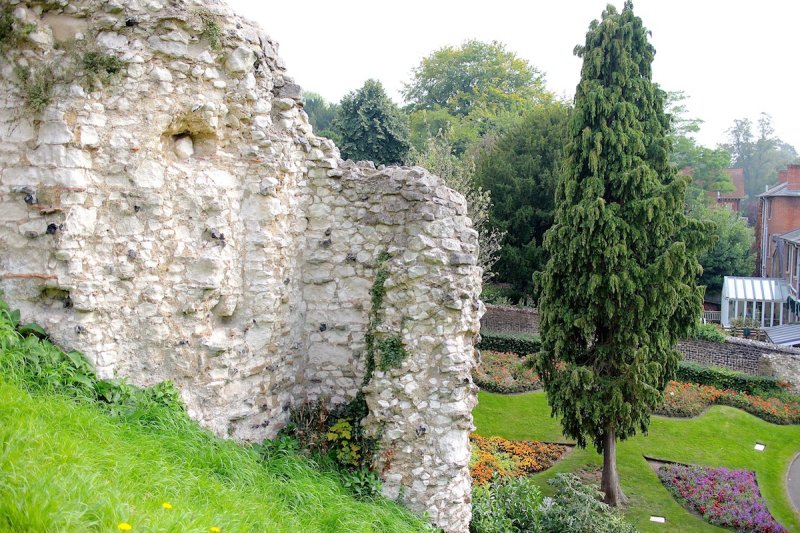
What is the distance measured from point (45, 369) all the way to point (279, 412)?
2728mm

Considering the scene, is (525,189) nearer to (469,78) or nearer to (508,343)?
(508,343)

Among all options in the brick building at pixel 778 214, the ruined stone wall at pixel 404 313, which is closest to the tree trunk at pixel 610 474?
the ruined stone wall at pixel 404 313

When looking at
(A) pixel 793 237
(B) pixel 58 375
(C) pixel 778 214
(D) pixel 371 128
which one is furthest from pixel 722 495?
(C) pixel 778 214

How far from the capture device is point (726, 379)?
20703mm

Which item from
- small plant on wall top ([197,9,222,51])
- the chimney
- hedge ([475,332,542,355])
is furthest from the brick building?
small plant on wall top ([197,9,222,51])

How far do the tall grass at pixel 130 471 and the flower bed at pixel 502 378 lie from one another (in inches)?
530

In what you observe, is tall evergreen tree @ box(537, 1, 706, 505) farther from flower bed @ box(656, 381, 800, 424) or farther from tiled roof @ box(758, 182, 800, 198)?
tiled roof @ box(758, 182, 800, 198)

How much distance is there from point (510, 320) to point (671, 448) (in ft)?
30.7

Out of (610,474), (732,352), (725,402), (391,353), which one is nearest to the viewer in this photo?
(391,353)

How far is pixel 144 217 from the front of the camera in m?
5.96

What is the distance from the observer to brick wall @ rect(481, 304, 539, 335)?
973 inches

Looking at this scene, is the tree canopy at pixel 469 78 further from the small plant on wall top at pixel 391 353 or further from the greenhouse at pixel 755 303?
the small plant on wall top at pixel 391 353

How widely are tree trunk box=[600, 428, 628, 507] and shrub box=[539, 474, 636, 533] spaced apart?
1.98m

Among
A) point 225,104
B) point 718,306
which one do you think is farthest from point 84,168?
point 718,306
